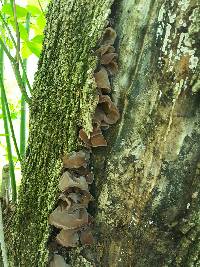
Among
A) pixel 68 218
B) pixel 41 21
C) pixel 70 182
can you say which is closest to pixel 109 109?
pixel 70 182

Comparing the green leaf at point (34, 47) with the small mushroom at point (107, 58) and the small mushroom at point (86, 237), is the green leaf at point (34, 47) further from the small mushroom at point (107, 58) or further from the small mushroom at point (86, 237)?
the small mushroom at point (86, 237)

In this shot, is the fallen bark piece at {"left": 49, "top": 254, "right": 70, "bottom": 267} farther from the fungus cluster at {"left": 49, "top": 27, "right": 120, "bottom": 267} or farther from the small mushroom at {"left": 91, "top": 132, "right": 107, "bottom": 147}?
the small mushroom at {"left": 91, "top": 132, "right": 107, "bottom": 147}

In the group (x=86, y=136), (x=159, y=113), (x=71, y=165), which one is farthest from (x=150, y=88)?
(x=71, y=165)

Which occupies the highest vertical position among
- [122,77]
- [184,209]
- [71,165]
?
[122,77]

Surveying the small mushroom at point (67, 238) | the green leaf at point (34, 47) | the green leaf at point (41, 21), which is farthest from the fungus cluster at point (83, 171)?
the green leaf at point (41, 21)

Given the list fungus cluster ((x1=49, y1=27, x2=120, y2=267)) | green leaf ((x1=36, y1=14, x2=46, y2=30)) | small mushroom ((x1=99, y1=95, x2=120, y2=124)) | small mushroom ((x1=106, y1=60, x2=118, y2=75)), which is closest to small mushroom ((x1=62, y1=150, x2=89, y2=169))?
fungus cluster ((x1=49, y1=27, x2=120, y2=267))

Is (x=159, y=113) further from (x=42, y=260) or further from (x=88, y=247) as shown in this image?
(x=42, y=260)

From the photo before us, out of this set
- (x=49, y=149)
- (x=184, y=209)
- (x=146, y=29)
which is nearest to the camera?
(x=146, y=29)
